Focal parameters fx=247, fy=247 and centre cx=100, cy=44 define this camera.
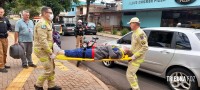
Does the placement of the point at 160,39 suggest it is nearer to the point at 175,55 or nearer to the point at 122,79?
the point at 175,55

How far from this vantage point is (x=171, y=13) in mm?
25375

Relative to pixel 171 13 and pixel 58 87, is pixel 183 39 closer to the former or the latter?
pixel 58 87

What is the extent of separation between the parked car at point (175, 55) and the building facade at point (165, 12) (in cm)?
1458

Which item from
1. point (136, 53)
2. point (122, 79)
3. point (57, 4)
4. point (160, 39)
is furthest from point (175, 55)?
point (57, 4)

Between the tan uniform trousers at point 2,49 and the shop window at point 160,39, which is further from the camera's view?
the tan uniform trousers at point 2,49

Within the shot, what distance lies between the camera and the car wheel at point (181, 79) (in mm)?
5332

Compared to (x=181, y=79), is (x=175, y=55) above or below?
above

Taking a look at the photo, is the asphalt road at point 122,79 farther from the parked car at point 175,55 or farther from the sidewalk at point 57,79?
the sidewalk at point 57,79

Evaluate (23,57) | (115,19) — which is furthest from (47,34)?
(115,19)

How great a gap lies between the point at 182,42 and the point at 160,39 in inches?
28.8

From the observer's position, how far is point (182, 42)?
18.9 feet

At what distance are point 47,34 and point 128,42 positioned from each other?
3.25 m

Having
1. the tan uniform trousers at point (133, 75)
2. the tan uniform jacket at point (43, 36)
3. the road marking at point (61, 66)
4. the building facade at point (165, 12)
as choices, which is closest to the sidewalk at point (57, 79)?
the road marking at point (61, 66)

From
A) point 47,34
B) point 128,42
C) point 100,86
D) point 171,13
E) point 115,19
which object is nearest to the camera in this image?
point 47,34
